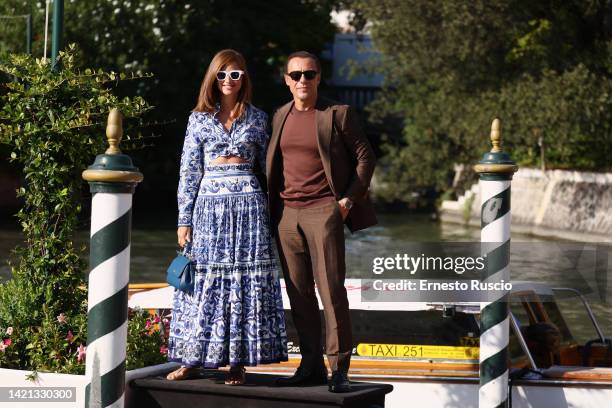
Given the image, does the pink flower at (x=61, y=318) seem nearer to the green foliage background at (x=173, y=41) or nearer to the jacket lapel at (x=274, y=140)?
the jacket lapel at (x=274, y=140)

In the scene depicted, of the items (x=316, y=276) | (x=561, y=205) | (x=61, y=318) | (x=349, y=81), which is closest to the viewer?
(x=316, y=276)

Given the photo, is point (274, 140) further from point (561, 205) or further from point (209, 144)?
point (561, 205)

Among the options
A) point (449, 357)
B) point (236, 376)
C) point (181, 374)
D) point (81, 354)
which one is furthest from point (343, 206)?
point (449, 357)

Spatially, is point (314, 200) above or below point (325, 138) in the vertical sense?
below

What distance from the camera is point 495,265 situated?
25.8 feet

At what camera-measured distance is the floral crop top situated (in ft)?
22.7

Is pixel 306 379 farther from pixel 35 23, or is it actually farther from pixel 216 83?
pixel 35 23

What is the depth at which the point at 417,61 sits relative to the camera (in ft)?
117

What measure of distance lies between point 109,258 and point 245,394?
1.16 metres

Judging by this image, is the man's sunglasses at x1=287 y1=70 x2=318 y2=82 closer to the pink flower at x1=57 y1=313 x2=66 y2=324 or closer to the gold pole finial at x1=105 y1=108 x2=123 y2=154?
the gold pole finial at x1=105 y1=108 x2=123 y2=154

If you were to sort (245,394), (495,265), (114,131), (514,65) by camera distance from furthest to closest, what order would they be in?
(514,65) < (495,265) < (245,394) < (114,131)

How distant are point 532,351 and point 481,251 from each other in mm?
1785

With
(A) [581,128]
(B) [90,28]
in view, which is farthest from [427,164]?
(B) [90,28]

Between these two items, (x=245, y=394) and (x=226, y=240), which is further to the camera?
(x=226, y=240)
